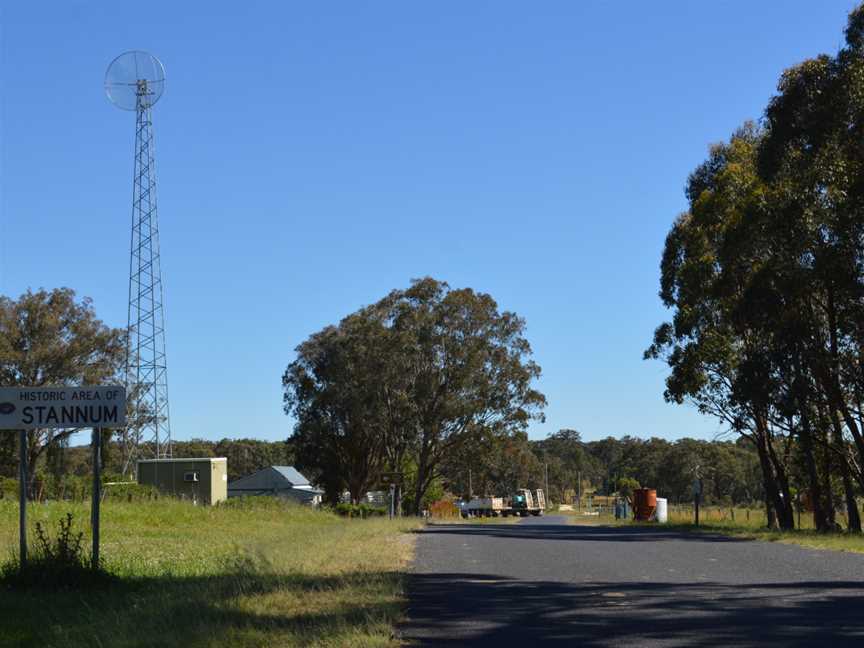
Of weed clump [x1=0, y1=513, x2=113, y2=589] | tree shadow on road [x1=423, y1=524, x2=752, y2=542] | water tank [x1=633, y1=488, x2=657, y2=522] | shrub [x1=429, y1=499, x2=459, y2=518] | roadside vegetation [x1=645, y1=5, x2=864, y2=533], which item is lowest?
shrub [x1=429, y1=499, x2=459, y2=518]

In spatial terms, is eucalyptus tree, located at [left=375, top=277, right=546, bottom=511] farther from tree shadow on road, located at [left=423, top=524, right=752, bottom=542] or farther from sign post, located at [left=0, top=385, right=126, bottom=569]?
sign post, located at [left=0, top=385, right=126, bottom=569]

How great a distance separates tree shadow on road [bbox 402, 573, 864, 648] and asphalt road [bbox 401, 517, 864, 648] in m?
0.01

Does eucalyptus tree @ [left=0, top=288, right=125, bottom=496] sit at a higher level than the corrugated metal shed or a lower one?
higher

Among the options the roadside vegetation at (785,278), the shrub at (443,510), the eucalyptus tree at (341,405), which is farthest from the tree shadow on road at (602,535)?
the shrub at (443,510)

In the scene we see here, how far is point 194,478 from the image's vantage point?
49.2 m

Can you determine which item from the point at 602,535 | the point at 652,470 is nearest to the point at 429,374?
the point at 602,535

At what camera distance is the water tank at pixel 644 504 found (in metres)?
52.1

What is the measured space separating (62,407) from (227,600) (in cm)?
360

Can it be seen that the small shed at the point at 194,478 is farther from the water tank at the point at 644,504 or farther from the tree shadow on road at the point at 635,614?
the tree shadow on road at the point at 635,614

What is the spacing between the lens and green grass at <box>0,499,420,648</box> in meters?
8.54

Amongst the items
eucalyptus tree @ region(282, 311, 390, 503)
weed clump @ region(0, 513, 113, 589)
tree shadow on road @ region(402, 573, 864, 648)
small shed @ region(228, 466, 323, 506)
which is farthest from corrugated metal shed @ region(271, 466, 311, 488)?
tree shadow on road @ region(402, 573, 864, 648)

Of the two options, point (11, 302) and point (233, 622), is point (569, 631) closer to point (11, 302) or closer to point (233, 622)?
point (233, 622)

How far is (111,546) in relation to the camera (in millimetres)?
21219

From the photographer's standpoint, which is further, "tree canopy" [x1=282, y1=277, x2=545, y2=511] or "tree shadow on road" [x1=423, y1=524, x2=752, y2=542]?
"tree canopy" [x1=282, y1=277, x2=545, y2=511]
